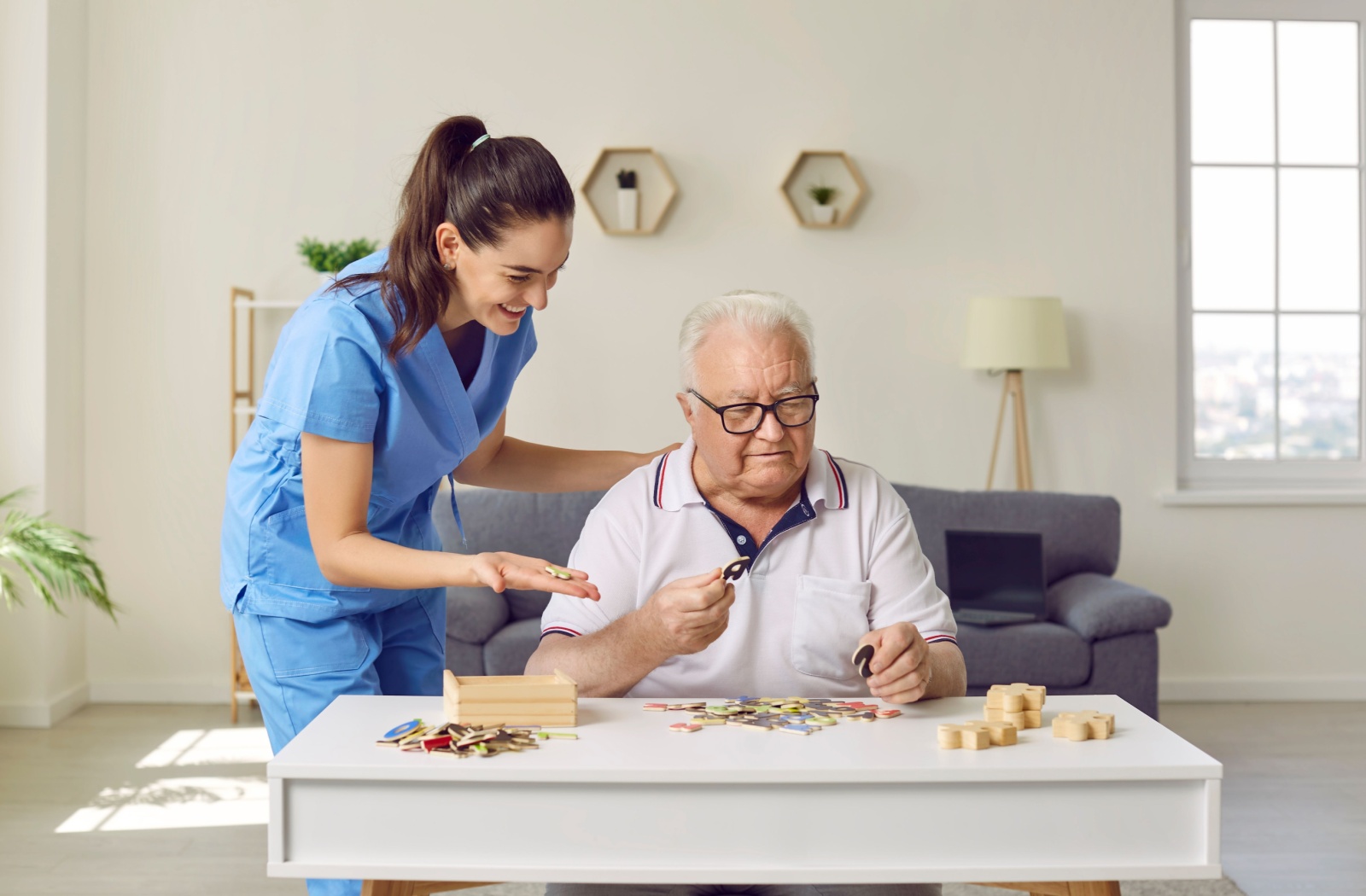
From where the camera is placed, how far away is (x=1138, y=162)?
4.23 metres

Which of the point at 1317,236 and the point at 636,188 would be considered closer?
the point at 636,188

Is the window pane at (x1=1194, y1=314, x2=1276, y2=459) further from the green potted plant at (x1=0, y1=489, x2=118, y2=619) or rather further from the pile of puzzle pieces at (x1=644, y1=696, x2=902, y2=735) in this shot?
the green potted plant at (x1=0, y1=489, x2=118, y2=619)

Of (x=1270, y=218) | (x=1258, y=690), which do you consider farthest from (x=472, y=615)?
(x=1270, y=218)

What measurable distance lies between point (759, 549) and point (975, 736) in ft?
1.84

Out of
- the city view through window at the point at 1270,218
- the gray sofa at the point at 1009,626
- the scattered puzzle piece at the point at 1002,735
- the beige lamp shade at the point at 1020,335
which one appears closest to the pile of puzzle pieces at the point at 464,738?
the scattered puzzle piece at the point at 1002,735

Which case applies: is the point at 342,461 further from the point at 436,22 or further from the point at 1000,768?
Answer: the point at 436,22

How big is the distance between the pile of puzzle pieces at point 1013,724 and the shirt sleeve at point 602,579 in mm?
562

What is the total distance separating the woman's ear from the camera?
58.3 inches

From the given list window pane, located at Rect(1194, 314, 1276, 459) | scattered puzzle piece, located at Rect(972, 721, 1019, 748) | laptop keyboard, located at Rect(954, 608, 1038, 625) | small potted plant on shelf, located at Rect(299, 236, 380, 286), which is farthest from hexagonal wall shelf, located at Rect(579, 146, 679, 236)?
scattered puzzle piece, located at Rect(972, 721, 1019, 748)

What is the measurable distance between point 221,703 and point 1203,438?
381 centimetres

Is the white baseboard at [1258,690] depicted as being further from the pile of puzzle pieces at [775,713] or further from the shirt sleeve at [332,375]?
the shirt sleeve at [332,375]

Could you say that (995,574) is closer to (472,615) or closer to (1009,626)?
(1009,626)

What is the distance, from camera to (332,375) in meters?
1.45

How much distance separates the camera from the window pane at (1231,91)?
14.2 feet
